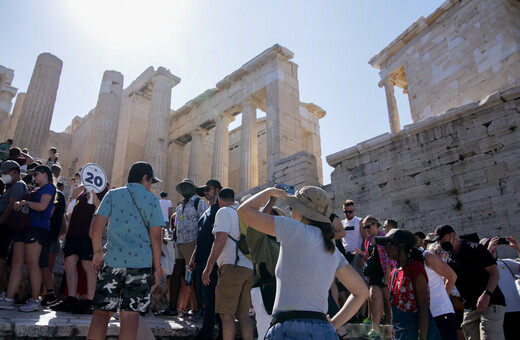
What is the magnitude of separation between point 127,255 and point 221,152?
16412 mm

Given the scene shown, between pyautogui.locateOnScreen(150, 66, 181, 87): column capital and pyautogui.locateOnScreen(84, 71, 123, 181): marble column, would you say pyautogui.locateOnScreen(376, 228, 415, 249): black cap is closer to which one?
pyautogui.locateOnScreen(84, 71, 123, 181): marble column

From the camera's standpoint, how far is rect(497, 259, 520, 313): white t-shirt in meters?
4.64

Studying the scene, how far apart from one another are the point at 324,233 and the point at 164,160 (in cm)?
1862

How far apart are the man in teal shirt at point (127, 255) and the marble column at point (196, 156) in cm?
1672

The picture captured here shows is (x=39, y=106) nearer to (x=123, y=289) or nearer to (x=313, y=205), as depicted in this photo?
(x=123, y=289)

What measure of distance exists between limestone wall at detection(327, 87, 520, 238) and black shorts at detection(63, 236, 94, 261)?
6752 mm

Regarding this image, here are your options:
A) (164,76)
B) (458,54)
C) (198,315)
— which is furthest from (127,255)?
(164,76)

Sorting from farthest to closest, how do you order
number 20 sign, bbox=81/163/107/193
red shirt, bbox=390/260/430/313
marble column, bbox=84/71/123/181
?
1. marble column, bbox=84/71/123/181
2. number 20 sign, bbox=81/163/107/193
3. red shirt, bbox=390/260/430/313

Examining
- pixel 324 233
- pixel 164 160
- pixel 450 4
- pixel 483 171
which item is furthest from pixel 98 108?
pixel 324 233

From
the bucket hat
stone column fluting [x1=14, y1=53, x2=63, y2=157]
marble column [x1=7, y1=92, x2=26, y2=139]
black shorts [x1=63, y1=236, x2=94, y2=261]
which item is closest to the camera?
the bucket hat

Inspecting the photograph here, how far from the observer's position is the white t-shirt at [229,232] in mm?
4004

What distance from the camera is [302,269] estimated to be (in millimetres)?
2191

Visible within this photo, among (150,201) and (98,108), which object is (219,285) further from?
(98,108)

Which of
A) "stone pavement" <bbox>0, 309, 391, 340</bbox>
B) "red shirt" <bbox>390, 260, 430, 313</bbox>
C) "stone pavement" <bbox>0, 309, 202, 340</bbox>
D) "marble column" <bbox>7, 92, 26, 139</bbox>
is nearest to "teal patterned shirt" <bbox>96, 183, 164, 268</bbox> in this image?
"stone pavement" <bbox>0, 309, 391, 340</bbox>
